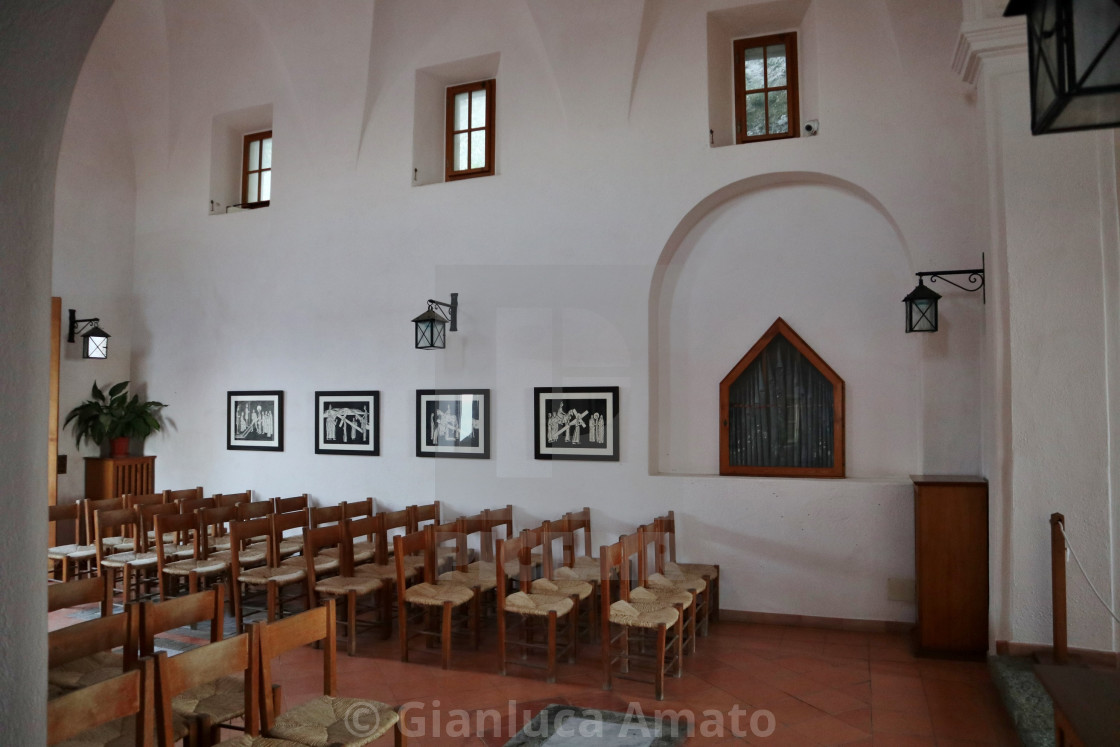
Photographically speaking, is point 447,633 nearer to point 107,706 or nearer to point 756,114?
point 107,706

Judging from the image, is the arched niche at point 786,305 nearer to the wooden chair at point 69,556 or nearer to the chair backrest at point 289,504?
the chair backrest at point 289,504

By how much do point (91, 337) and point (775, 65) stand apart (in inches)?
291

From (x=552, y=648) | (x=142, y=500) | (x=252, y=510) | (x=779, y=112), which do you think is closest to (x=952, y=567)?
(x=552, y=648)

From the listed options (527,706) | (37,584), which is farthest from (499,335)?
(37,584)

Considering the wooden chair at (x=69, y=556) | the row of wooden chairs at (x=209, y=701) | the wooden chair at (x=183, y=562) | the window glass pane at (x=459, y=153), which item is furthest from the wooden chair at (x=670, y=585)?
the wooden chair at (x=69, y=556)

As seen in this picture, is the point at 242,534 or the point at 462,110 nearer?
the point at 242,534

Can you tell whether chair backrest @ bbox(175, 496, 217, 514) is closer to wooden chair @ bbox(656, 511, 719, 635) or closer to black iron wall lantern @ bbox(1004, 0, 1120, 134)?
wooden chair @ bbox(656, 511, 719, 635)

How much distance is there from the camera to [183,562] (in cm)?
611

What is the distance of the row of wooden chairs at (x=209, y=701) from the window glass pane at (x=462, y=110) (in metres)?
5.54

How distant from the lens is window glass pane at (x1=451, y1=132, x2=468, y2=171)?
7.66m

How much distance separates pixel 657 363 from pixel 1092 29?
16.5 ft

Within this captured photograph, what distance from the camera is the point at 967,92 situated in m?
5.74

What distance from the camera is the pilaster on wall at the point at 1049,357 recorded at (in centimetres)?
441

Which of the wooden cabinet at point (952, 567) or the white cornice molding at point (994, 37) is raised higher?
the white cornice molding at point (994, 37)
